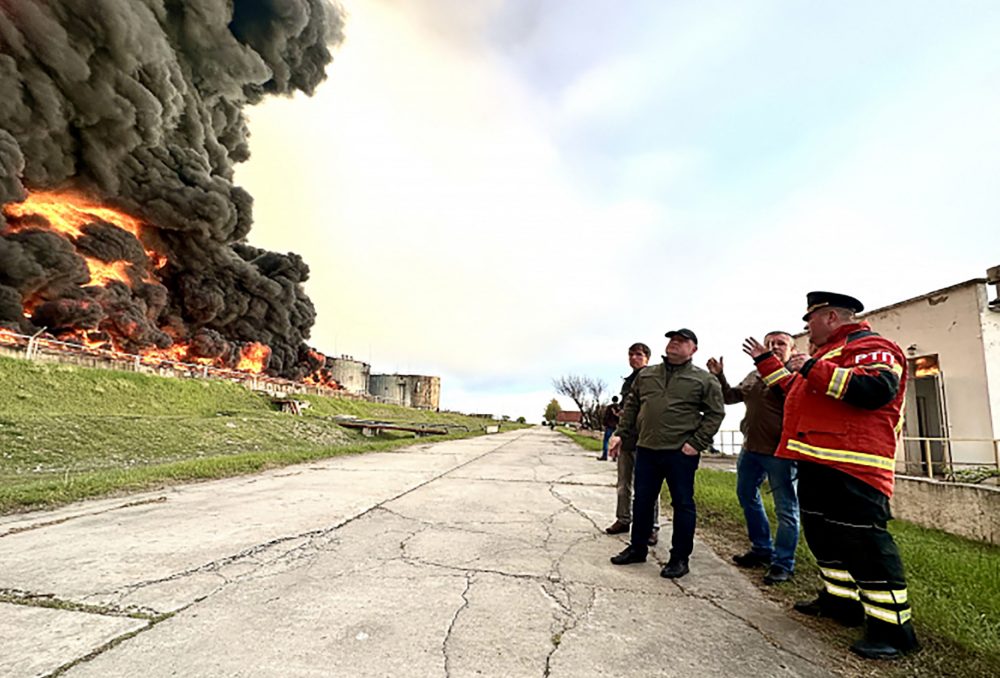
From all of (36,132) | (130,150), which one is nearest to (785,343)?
(36,132)

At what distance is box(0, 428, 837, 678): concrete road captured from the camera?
2119 millimetres

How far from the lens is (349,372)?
225 ft

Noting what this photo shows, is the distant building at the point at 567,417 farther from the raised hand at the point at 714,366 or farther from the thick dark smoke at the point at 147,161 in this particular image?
the raised hand at the point at 714,366

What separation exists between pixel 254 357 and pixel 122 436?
36071mm

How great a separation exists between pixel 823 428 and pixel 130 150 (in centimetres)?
4729

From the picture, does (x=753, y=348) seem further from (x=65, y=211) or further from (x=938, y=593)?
(x=65, y=211)

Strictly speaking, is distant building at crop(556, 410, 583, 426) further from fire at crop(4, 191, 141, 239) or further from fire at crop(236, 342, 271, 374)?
fire at crop(4, 191, 141, 239)

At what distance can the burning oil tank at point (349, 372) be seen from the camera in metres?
66.2

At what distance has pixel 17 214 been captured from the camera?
34188 mm

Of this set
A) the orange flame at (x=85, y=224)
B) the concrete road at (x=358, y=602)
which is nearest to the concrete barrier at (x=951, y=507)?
the concrete road at (x=358, y=602)

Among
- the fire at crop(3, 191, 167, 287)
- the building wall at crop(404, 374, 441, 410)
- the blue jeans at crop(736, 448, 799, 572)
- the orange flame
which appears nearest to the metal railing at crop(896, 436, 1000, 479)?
the blue jeans at crop(736, 448, 799, 572)

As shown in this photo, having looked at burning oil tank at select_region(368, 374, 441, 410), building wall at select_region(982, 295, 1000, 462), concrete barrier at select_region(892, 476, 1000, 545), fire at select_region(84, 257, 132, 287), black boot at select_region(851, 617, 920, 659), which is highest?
fire at select_region(84, 257, 132, 287)

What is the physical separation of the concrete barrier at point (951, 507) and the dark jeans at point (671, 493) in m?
4.26

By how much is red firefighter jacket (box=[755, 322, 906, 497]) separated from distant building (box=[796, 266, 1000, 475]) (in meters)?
8.20
